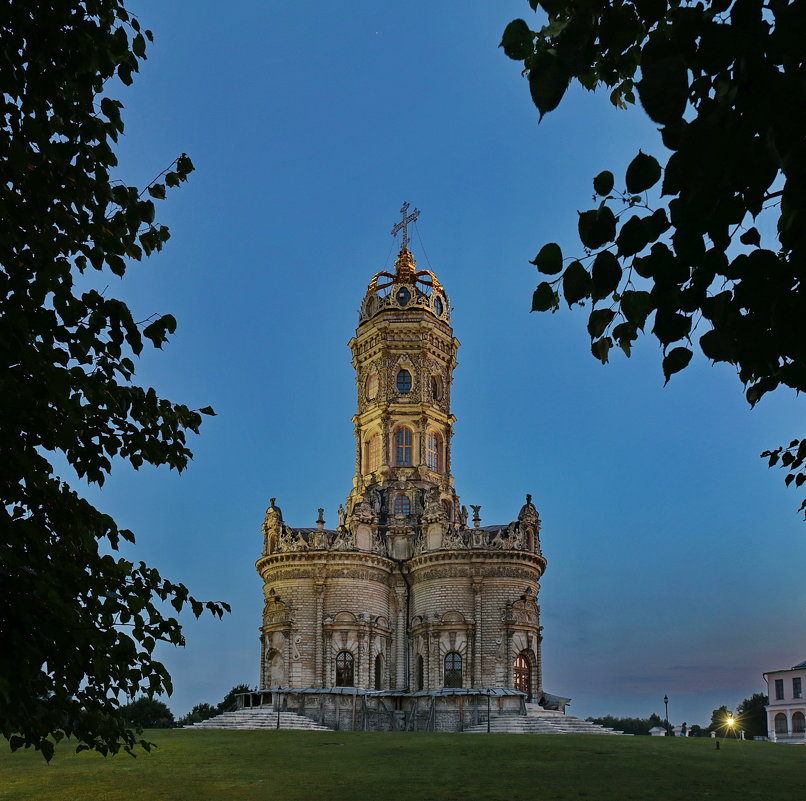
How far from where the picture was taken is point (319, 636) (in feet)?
172

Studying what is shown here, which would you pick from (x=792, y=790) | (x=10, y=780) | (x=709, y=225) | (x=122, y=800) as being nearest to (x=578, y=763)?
(x=792, y=790)

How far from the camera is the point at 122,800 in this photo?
18.9 meters

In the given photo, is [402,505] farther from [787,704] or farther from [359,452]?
[787,704]

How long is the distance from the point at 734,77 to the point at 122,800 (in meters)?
19.2

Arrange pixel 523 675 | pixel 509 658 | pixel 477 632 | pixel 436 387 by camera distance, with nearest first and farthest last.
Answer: pixel 509 658
pixel 523 675
pixel 477 632
pixel 436 387

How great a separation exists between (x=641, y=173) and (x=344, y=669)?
5125 cm

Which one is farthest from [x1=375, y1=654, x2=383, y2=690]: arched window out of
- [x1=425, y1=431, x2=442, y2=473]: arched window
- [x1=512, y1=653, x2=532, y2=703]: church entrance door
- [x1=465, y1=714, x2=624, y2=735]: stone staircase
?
[x1=425, y1=431, x2=442, y2=473]: arched window

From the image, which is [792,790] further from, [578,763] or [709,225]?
[709,225]

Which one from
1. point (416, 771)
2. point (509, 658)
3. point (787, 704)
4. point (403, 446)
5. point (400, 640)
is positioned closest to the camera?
point (416, 771)

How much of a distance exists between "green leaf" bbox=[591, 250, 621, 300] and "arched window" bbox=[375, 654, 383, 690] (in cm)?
5160

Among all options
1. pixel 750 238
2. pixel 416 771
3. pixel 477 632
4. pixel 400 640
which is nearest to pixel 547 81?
pixel 750 238

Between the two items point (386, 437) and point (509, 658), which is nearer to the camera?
point (509, 658)

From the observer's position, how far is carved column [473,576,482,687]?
5094 cm

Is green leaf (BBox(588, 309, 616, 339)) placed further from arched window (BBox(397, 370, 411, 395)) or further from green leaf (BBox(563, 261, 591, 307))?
arched window (BBox(397, 370, 411, 395))
